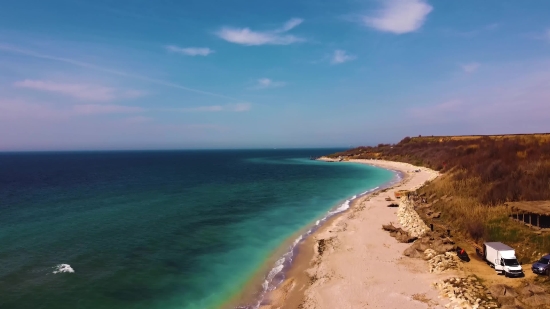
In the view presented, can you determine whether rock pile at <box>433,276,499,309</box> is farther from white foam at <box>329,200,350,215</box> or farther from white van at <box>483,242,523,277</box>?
white foam at <box>329,200,350,215</box>

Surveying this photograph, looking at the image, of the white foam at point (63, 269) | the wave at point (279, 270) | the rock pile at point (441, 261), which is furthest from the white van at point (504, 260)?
the white foam at point (63, 269)

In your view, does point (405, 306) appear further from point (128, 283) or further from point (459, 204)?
point (459, 204)

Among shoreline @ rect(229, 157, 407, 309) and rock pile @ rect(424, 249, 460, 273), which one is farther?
rock pile @ rect(424, 249, 460, 273)

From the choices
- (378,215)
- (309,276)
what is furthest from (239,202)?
(309,276)

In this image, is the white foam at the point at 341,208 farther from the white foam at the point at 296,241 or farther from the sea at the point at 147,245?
the white foam at the point at 296,241

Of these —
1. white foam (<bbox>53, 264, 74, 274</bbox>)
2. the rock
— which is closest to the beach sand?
the rock

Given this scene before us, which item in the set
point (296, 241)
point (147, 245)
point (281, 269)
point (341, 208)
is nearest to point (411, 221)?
point (296, 241)

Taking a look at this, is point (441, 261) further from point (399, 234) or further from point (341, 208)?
point (341, 208)
